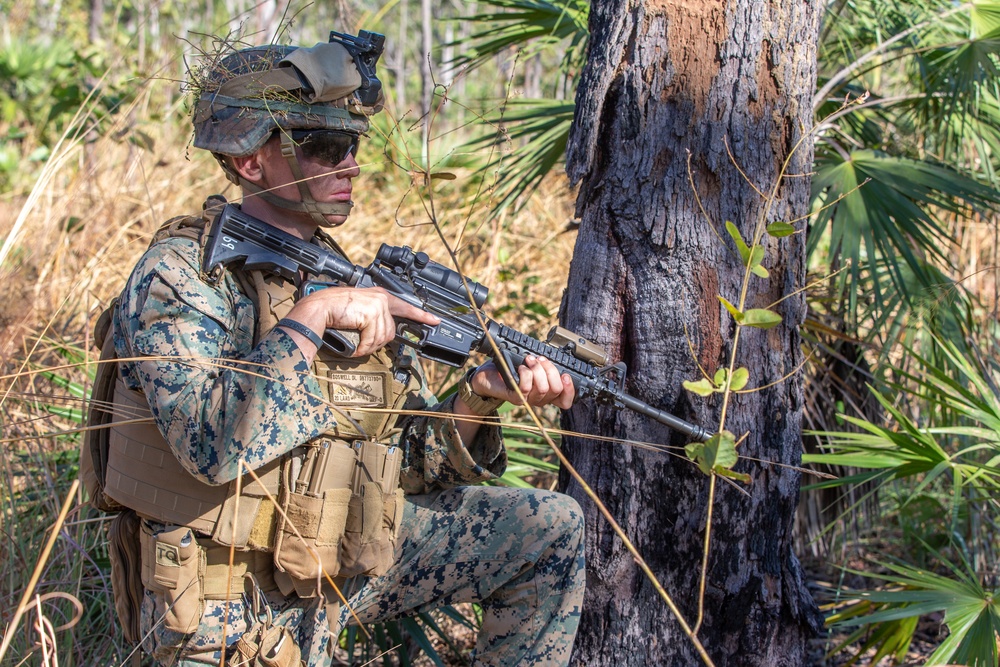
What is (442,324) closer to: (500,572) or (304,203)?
(304,203)

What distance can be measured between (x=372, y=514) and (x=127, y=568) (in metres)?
0.67

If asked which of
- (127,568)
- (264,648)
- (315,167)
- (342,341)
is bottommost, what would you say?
(264,648)

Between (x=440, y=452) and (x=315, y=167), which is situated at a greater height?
(x=315, y=167)

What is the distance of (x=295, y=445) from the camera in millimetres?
1967

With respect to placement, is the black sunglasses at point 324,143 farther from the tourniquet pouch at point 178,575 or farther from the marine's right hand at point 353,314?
the tourniquet pouch at point 178,575

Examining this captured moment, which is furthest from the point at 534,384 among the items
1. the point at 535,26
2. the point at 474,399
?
the point at 535,26

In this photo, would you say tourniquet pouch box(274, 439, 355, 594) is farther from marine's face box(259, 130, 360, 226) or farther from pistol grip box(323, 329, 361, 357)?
marine's face box(259, 130, 360, 226)

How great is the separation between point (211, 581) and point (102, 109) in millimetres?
4683

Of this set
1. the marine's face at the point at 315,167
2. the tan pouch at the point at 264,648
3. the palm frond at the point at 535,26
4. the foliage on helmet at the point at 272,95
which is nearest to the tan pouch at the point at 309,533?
the tan pouch at the point at 264,648

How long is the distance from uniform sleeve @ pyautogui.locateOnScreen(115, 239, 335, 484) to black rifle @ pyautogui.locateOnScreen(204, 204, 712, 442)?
0.73 feet

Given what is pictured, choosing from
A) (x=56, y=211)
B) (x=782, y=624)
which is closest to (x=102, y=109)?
(x=56, y=211)

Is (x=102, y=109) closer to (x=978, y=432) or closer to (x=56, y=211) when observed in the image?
(x=56, y=211)

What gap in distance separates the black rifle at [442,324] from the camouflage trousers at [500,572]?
35 cm

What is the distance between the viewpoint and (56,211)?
5.35 metres
